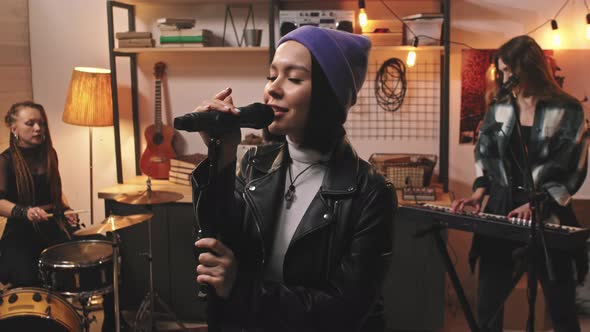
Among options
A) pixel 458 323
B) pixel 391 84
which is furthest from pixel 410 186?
pixel 458 323

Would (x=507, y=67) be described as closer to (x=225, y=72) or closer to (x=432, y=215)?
(x=432, y=215)

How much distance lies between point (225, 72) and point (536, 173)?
2104 mm

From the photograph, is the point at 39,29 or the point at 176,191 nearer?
the point at 176,191

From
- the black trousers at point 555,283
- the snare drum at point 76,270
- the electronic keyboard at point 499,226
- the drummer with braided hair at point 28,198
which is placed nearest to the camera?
the electronic keyboard at point 499,226

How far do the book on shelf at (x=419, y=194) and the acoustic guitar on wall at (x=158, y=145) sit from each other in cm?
154

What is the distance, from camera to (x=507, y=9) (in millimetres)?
3447

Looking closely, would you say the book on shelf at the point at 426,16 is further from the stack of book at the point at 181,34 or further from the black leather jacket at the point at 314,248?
the black leather jacket at the point at 314,248

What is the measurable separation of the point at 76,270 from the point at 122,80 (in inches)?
63.5

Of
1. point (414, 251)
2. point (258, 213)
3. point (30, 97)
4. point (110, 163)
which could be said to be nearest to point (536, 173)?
point (414, 251)

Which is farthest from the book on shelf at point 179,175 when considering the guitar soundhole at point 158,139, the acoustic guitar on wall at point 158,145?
the guitar soundhole at point 158,139

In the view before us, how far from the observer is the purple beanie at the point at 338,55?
3.75 ft

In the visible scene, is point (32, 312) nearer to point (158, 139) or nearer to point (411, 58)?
point (158, 139)

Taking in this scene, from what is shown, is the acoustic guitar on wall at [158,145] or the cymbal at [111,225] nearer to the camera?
the cymbal at [111,225]

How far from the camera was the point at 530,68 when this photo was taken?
2.47 m
